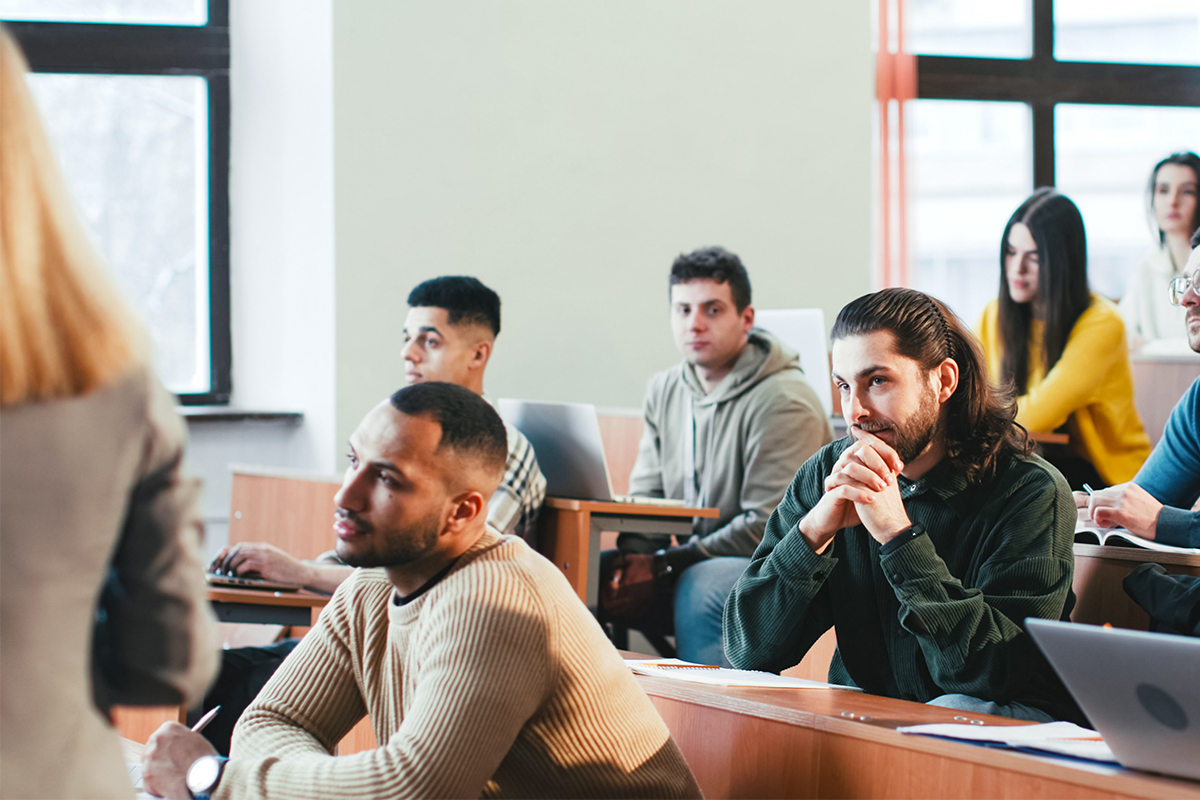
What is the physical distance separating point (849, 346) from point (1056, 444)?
6.15ft

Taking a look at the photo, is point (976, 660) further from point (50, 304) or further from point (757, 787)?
point (50, 304)

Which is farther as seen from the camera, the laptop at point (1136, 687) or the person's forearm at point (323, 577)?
the person's forearm at point (323, 577)

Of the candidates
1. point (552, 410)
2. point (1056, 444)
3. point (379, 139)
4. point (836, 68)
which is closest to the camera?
point (552, 410)

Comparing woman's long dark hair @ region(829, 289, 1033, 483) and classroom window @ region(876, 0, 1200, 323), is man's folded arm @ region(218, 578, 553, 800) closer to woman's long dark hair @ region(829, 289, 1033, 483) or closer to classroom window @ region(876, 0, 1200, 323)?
woman's long dark hair @ region(829, 289, 1033, 483)

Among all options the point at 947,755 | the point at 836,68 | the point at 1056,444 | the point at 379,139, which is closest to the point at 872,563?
the point at 947,755

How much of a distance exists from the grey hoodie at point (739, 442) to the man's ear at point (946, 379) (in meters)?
1.22

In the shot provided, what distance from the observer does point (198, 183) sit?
4.68 m

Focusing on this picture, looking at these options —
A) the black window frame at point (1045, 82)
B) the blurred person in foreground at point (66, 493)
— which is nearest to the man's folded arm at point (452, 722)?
the blurred person in foreground at point (66, 493)

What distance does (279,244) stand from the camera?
181 inches

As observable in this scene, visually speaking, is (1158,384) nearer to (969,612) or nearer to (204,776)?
(969,612)

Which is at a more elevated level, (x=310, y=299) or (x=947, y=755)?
(x=310, y=299)

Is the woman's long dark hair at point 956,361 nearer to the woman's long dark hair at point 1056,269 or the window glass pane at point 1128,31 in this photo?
the woman's long dark hair at point 1056,269

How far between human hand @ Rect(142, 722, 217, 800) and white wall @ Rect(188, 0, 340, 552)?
2870 mm

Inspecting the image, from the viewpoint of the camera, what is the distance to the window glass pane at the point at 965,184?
549 cm
